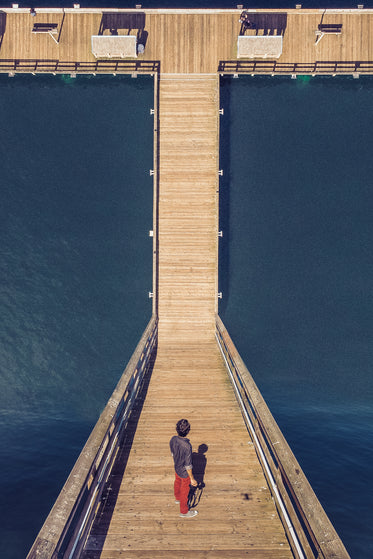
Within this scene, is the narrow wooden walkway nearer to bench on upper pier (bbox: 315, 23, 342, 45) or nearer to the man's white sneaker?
the man's white sneaker

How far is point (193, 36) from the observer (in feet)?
59.4

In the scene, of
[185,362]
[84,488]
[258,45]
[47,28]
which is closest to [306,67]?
[258,45]

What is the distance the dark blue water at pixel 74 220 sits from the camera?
19.2 metres

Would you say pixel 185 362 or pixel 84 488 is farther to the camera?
pixel 185 362

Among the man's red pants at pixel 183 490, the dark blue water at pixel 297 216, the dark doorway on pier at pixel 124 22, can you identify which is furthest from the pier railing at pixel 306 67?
the man's red pants at pixel 183 490

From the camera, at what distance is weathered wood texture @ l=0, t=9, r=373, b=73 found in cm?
1809

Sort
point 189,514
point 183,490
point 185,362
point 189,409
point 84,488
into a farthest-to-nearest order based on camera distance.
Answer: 1. point 185,362
2. point 189,409
3. point 189,514
4. point 183,490
5. point 84,488

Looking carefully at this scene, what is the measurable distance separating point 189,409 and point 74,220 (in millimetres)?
13197

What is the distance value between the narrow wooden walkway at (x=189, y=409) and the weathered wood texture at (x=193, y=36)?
1.58 metres

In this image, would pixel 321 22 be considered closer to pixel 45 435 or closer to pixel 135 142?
pixel 135 142

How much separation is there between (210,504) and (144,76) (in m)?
20.3

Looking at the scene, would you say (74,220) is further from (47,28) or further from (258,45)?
(258,45)

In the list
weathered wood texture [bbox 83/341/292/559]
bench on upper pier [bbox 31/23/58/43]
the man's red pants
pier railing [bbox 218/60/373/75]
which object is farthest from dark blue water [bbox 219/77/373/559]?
the man's red pants

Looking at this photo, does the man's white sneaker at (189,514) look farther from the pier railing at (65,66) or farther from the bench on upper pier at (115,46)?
the bench on upper pier at (115,46)
